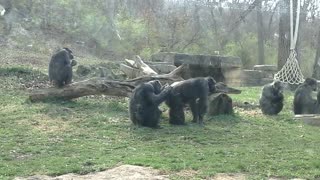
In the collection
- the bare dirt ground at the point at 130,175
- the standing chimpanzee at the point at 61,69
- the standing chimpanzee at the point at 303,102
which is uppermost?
the standing chimpanzee at the point at 61,69

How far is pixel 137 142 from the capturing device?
9789mm

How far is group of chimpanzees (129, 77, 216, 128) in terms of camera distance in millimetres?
11258

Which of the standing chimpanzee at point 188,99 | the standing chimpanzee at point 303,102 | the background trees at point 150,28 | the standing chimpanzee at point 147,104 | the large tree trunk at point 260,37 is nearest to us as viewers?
the standing chimpanzee at point 147,104

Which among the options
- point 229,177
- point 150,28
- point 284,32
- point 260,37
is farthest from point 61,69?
point 260,37

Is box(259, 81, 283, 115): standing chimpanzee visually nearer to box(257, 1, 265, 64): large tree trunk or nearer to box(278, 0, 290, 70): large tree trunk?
box(278, 0, 290, 70): large tree trunk

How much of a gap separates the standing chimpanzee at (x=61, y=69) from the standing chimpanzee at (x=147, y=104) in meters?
3.56

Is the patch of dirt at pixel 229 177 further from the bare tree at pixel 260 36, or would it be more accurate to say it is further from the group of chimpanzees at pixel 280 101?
the bare tree at pixel 260 36

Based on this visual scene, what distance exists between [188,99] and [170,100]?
444mm

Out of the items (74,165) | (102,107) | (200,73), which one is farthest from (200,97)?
(200,73)

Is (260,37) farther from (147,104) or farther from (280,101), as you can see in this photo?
(147,104)

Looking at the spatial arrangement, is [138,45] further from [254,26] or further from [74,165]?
[74,165]

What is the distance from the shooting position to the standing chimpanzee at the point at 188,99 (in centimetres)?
1187

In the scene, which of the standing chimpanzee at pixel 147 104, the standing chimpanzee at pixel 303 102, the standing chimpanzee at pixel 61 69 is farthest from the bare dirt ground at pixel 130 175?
the standing chimpanzee at pixel 303 102

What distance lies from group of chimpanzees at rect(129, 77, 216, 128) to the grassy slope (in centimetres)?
31
